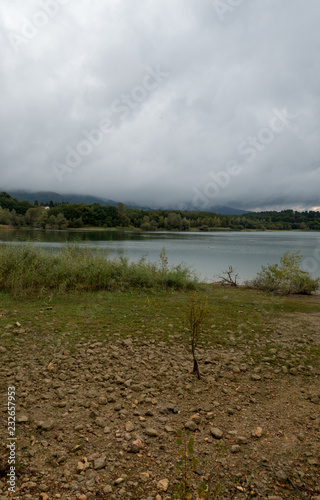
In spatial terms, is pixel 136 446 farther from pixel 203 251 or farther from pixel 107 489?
pixel 203 251

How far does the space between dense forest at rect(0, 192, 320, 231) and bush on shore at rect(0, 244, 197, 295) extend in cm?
7445

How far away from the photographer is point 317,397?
13.5 feet

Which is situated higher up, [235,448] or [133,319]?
[235,448]

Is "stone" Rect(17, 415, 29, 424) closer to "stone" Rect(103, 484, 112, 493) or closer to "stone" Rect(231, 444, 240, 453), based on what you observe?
"stone" Rect(103, 484, 112, 493)

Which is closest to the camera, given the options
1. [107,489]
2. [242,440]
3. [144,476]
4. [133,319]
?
[107,489]

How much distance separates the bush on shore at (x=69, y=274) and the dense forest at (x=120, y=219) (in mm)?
74450

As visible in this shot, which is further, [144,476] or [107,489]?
[144,476]

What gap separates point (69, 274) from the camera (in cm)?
1147

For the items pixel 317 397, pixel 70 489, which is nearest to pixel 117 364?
pixel 70 489

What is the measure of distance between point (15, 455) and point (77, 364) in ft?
6.70

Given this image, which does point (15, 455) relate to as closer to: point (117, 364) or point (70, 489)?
point (70, 489)

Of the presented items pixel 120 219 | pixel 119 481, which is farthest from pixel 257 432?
pixel 120 219

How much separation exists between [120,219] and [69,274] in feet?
298

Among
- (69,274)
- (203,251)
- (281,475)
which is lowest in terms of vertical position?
(203,251)
